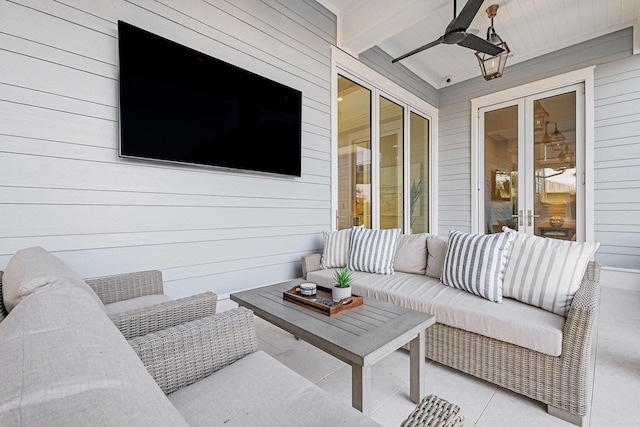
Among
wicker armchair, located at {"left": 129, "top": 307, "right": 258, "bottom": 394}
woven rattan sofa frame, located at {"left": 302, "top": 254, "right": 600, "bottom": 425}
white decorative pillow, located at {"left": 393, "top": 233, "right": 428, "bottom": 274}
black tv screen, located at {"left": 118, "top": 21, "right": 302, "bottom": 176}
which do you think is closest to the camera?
wicker armchair, located at {"left": 129, "top": 307, "right": 258, "bottom": 394}

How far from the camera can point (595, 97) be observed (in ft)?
13.1

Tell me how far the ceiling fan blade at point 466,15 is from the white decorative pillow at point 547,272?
1786mm

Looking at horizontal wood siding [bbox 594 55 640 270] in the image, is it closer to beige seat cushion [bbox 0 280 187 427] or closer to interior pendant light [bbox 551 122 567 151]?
interior pendant light [bbox 551 122 567 151]

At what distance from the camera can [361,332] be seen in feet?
4.75

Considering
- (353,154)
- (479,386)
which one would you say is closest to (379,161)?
(353,154)

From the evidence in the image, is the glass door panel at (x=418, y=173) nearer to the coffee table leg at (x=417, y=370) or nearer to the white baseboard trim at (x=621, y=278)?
the white baseboard trim at (x=621, y=278)

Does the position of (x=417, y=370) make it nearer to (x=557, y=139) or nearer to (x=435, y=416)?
(x=435, y=416)

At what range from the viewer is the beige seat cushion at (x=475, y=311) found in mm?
1604

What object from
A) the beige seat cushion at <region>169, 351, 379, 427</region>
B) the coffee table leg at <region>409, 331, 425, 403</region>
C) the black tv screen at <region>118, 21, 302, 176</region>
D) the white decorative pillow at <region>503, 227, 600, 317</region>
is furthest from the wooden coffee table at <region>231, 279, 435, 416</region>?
the black tv screen at <region>118, 21, 302, 176</region>

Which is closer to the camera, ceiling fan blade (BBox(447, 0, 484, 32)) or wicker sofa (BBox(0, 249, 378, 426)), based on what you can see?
wicker sofa (BBox(0, 249, 378, 426))

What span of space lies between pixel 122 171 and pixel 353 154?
2.78 m

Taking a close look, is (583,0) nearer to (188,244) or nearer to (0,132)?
(188,244)

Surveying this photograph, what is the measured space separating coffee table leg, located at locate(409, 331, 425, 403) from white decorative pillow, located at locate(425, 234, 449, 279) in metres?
0.99

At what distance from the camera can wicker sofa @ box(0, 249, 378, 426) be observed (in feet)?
1.30
